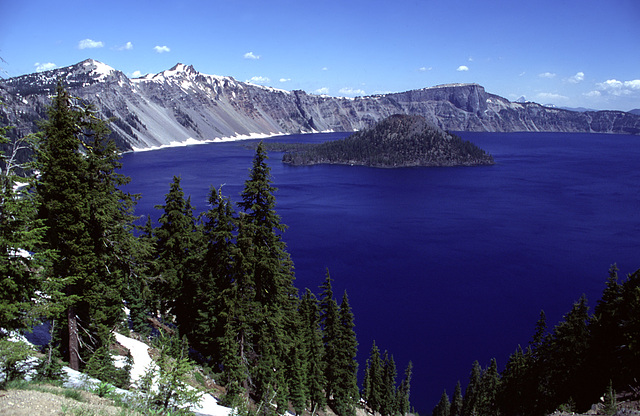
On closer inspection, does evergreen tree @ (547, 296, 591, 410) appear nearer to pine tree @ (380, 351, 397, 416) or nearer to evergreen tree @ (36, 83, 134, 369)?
pine tree @ (380, 351, 397, 416)

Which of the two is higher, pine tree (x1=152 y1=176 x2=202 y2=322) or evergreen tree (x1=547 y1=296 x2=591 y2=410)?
pine tree (x1=152 y1=176 x2=202 y2=322)

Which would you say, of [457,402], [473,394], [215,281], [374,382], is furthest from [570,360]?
[215,281]

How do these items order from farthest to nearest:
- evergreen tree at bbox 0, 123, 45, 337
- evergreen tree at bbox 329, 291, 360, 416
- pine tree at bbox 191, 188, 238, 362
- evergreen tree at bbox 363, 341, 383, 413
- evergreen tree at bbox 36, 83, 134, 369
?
evergreen tree at bbox 363, 341, 383, 413 < evergreen tree at bbox 329, 291, 360, 416 < pine tree at bbox 191, 188, 238, 362 < evergreen tree at bbox 36, 83, 134, 369 < evergreen tree at bbox 0, 123, 45, 337

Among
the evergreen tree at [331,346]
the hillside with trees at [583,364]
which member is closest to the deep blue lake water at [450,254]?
the hillside with trees at [583,364]

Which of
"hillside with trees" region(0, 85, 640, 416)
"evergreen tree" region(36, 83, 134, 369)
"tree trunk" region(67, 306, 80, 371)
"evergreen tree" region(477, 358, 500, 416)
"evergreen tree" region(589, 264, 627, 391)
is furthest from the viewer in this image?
"evergreen tree" region(477, 358, 500, 416)

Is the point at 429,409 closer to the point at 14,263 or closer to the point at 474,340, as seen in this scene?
the point at 474,340

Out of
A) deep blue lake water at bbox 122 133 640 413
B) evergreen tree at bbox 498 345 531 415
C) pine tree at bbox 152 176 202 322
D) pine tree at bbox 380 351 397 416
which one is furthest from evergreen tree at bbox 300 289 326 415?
deep blue lake water at bbox 122 133 640 413
